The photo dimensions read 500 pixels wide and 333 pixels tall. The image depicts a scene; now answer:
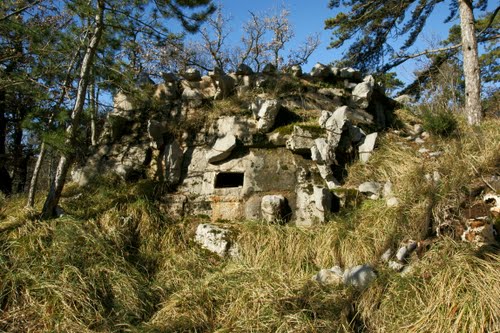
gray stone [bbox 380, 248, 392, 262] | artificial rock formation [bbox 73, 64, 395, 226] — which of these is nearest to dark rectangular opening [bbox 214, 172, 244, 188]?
artificial rock formation [bbox 73, 64, 395, 226]

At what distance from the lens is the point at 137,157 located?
19.0 ft

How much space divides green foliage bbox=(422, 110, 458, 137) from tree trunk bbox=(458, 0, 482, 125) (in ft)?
6.38

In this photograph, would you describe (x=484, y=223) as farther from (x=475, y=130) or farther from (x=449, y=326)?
(x=475, y=130)

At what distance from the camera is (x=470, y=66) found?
7.32 m

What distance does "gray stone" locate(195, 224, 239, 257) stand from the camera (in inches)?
170

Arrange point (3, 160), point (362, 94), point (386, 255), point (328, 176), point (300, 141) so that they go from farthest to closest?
point (3, 160), point (362, 94), point (300, 141), point (328, 176), point (386, 255)

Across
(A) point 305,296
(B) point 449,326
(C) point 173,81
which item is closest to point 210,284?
(A) point 305,296

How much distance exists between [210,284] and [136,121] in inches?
142

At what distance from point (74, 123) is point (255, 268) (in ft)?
10.1

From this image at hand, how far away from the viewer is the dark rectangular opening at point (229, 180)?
18.1 feet

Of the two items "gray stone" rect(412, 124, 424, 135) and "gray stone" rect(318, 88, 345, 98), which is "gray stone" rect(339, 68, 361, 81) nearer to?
"gray stone" rect(318, 88, 345, 98)

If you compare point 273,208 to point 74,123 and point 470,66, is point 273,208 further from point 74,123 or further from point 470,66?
point 470,66

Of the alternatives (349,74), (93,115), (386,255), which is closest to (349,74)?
(349,74)

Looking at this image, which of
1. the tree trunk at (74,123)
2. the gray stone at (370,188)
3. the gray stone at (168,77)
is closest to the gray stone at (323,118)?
the gray stone at (370,188)
